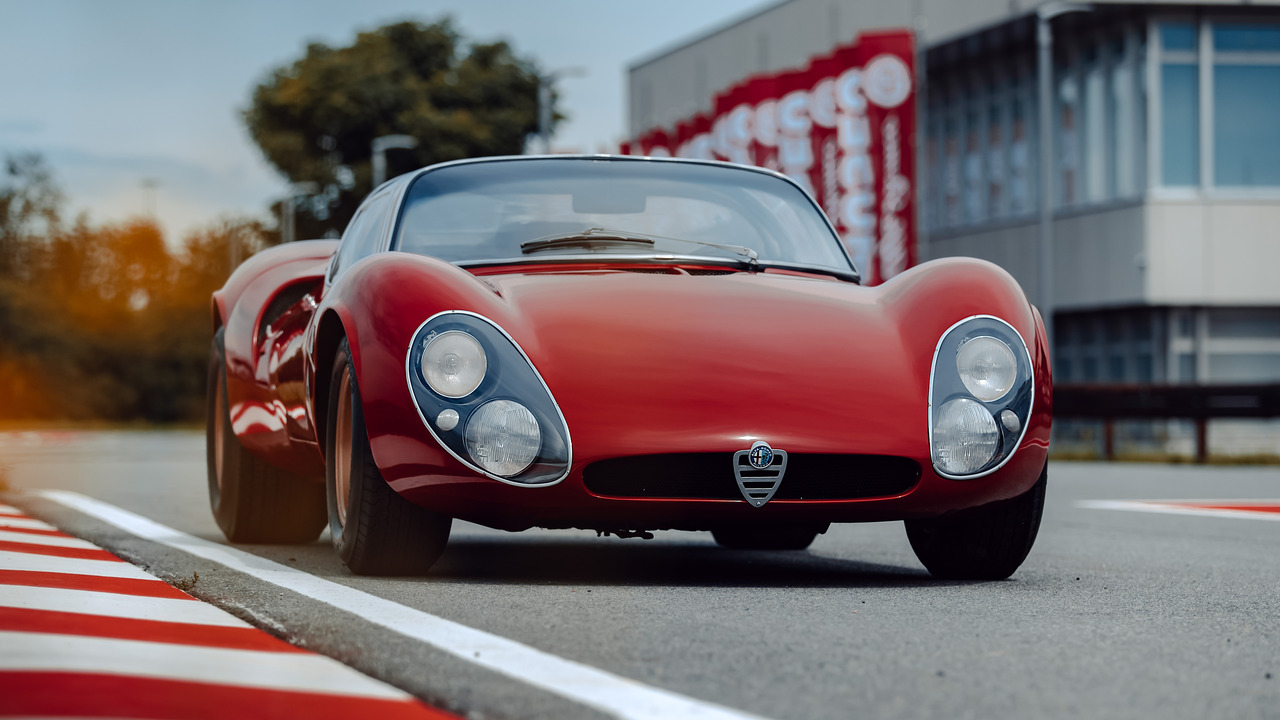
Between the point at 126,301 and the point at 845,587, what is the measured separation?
70.5 metres

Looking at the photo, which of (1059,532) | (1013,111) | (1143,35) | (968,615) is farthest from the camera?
(1013,111)

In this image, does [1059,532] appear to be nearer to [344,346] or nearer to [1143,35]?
[344,346]

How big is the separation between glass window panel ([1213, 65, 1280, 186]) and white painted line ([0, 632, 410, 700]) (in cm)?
2944

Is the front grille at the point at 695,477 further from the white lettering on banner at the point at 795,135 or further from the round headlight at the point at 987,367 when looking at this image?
the white lettering on banner at the point at 795,135

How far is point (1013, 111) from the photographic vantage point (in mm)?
34250

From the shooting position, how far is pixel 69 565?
5711mm

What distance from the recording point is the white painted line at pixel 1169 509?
10.2 m

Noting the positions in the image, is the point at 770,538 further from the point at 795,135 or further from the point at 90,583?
the point at 795,135

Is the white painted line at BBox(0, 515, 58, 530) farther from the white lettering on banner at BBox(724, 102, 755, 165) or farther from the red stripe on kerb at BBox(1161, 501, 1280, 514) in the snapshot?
the white lettering on banner at BBox(724, 102, 755, 165)

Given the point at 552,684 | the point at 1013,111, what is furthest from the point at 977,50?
the point at 552,684

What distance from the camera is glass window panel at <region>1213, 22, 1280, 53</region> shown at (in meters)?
31.0

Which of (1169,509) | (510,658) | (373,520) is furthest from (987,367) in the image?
(1169,509)

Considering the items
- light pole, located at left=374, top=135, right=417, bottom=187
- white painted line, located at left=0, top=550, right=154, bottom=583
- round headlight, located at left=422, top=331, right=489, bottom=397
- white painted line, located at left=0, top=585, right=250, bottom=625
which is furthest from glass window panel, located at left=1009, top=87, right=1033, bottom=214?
white painted line, located at left=0, top=585, right=250, bottom=625

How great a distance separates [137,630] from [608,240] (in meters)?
2.33
